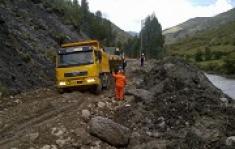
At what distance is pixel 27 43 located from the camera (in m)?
34.2

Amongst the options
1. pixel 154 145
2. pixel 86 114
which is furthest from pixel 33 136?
pixel 154 145

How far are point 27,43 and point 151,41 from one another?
102 meters

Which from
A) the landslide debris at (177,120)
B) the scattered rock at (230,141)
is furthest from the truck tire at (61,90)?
the scattered rock at (230,141)

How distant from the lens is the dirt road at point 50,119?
15.4 meters

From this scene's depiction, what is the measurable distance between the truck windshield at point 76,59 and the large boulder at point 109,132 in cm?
788

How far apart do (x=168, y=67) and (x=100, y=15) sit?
146m

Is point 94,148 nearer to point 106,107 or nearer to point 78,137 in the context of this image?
point 78,137

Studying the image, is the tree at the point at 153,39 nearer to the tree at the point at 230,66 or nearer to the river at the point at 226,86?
the tree at the point at 230,66

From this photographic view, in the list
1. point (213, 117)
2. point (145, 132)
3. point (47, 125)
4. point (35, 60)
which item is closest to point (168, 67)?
point (35, 60)

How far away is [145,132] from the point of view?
18.1 metres

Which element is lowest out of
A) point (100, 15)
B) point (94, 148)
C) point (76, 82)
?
point (94, 148)

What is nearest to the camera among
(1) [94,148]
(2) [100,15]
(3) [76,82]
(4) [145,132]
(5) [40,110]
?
(1) [94,148]

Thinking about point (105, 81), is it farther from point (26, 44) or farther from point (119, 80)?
point (26, 44)

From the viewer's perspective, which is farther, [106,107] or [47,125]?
[106,107]
